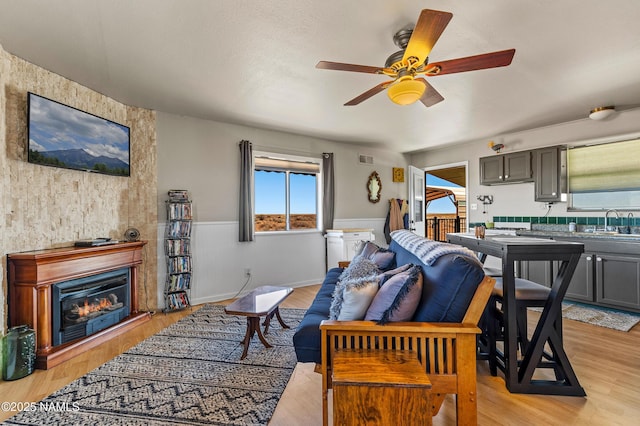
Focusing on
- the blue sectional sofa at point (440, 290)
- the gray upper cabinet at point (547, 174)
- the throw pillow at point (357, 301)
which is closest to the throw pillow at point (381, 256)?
the blue sectional sofa at point (440, 290)

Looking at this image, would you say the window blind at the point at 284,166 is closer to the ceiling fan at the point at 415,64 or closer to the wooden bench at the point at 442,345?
the ceiling fan at the point at 415,64

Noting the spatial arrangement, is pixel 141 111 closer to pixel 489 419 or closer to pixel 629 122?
pixel 489 419

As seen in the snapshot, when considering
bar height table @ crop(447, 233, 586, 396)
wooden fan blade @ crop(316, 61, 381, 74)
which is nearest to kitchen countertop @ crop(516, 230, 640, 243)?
bar height table @ crop(447, 233, 586, 396)

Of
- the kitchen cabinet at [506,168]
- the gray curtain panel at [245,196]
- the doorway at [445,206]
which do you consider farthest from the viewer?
the doorway at [445,206]

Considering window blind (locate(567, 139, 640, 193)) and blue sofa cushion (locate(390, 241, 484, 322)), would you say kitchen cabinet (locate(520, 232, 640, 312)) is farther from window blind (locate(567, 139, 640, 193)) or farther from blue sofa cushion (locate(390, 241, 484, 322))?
blue sofa cushion (locate(390, 241, 484, 322))

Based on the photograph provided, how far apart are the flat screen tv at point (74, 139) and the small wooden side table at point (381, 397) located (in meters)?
3.00

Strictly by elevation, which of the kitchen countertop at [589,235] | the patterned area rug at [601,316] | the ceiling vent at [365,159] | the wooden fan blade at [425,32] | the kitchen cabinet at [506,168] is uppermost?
the ceiling vent at [365,159]

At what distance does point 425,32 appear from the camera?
163cm

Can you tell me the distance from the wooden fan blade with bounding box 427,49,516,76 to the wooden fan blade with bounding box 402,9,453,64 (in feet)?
0.50

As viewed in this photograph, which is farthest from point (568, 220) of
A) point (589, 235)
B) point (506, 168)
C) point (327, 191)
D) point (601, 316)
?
point (327, 191)

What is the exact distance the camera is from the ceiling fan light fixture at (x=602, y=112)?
3579mm

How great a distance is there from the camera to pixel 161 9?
6.16 ft

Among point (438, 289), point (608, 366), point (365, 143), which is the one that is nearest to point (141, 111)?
point (365, 143)

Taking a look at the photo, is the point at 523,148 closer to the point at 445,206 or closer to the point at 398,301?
the point at 445,206
